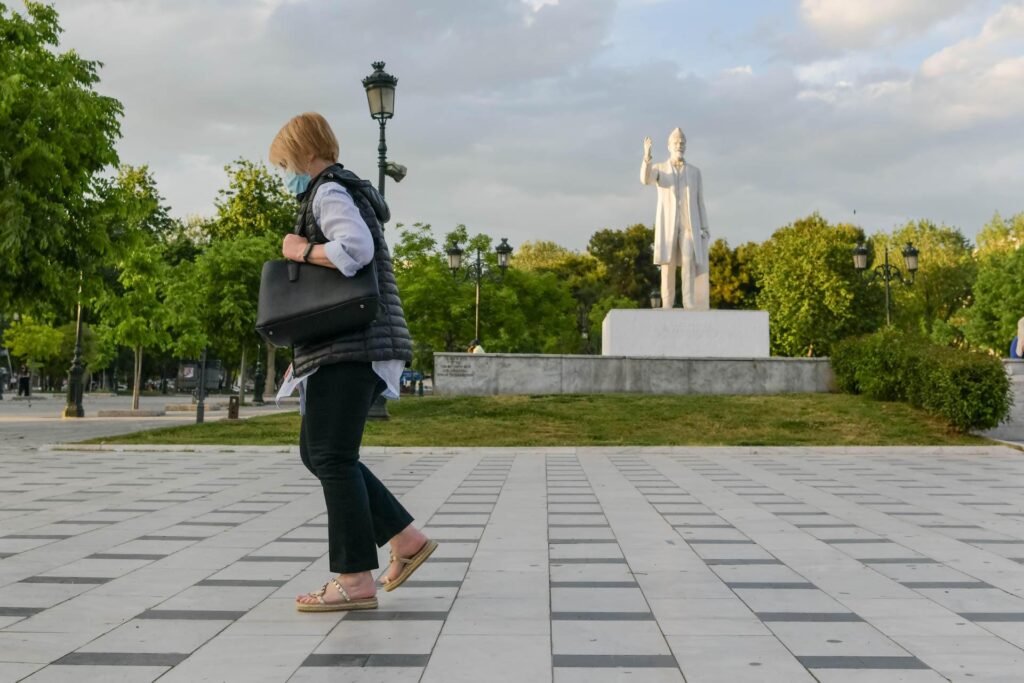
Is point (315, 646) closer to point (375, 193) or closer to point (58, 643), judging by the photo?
point (58, 643)

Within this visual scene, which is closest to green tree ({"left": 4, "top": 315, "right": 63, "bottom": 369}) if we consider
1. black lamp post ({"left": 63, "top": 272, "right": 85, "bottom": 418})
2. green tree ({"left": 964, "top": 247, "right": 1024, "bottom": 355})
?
black lamp post ({"left": 63, "top": 272, "right": 85, "bottom": 418})

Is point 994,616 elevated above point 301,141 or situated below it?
below

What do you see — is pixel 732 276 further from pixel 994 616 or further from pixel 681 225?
pixel 994 616

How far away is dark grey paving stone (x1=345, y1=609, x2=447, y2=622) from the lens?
13.8 ft

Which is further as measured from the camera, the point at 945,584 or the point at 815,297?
the point at 815,297

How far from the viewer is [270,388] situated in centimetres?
4522

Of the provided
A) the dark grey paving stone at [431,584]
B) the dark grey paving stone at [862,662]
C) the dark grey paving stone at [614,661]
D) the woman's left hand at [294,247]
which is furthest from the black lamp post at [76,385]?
the dark grey paving stone at [862,662]

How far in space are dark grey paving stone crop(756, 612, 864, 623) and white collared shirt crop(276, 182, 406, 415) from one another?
1886 millimetres

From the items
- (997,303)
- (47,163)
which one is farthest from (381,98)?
(997,303)

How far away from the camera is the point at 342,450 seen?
417 centimetres

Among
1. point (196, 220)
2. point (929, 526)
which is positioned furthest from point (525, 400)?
point (196, 220)

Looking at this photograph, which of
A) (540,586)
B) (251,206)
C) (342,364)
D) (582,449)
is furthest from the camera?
(251,206)

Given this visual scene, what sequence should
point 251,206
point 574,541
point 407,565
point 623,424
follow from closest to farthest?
point 407,565
point 574,541
point 623,424
point 251,206

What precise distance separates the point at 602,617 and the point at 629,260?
65383mm
